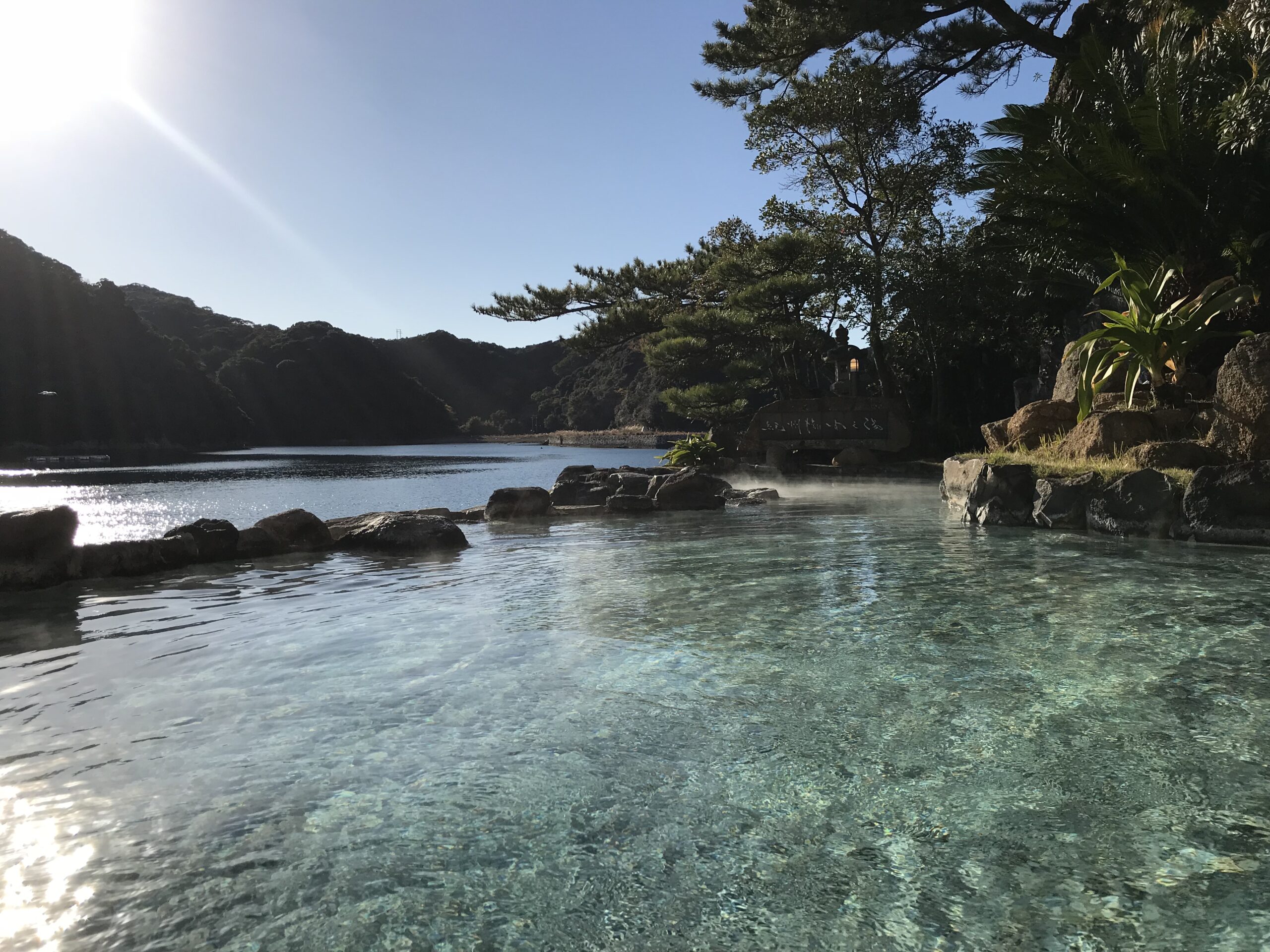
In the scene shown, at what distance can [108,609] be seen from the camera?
21.3 ft

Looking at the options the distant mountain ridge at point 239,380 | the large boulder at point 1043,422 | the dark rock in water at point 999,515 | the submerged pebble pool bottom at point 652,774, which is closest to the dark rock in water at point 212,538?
the submerged pebble pool bottom at point 652,774

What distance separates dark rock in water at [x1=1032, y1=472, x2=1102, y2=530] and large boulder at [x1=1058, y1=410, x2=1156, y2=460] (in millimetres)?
784

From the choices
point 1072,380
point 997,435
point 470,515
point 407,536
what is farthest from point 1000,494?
point 470,515

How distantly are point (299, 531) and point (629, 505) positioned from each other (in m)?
5.82

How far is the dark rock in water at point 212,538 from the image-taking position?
355 inches

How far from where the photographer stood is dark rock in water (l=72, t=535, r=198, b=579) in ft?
26.1

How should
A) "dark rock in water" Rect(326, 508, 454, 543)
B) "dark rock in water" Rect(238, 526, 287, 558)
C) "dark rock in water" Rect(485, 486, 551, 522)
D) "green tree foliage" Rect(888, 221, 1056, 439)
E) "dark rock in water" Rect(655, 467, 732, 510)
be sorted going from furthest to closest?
"green tree foliage" Rect(888, 221, 1056, 439)
"dark rock in water" Rect(655, 467, 732, 510)
"dark rock in water" Rect(485, 486, 551, 522)
"dark rock in water" Rect(326, 508, 454, 543)
"dark rock in water" Rect(238, 526, 287, 558)

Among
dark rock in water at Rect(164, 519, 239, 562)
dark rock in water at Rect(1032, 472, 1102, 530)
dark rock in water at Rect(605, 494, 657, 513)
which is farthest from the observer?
dark rock in water at Rect(605, 494, 657, 513)

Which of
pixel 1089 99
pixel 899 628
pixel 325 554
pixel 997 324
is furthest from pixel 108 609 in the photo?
pixel 997 324

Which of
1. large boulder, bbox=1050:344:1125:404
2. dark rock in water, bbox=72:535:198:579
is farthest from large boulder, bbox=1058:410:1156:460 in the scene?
dark rock in water, bbox=72:535:198:579

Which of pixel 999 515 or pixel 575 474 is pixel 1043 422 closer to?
pixel 999 515

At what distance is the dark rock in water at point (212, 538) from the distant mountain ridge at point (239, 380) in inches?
721

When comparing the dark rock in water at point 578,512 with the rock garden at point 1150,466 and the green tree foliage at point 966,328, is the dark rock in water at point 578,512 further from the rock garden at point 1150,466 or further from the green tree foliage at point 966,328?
the green tree foliage at point 966,328

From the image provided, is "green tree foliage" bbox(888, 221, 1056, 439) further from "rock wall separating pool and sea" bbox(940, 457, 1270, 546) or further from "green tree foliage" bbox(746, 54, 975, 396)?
"rock wall separating pool and sea" bbox(940, 457, 1270, 546)
